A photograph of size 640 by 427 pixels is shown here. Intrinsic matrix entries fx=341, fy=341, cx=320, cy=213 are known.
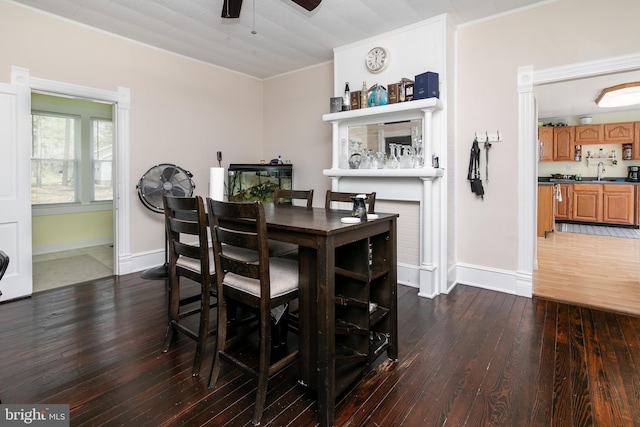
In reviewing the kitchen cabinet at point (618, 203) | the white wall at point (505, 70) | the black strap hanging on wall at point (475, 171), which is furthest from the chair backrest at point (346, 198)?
the kitchen cabinet at point (618, 203)

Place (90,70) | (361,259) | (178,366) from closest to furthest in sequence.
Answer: (361,259)
(178,366)
(90,70)

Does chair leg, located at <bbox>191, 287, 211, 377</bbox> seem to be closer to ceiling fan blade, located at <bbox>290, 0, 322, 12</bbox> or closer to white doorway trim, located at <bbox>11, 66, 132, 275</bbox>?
ceiling fan blade, located at <bbox>290, 0, 322, 12</bbox>

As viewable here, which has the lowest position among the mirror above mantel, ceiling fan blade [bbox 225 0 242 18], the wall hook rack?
the wall hook rack

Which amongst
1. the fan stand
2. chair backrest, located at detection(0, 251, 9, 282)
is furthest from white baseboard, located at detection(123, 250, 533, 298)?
chair backrest, located at detection(0, 251, 9, 282)

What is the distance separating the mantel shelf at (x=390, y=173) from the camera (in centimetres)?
316

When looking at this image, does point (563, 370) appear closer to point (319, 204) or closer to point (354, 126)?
point (354, 126)

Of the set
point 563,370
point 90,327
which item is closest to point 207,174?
point 90,327

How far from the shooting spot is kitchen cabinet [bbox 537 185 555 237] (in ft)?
20.2

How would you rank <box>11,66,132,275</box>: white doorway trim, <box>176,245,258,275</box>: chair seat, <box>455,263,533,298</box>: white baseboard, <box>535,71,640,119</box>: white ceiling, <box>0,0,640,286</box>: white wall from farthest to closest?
<box>535,71,640,119</box>: white ceiling
<box>11,66,132,275</box>: white doorway trim
<box>455,263,533,298</box>: white baseboard
<box>0,0,640,286</box>: white wall
<box>176,245,258,275</box>: chair seat

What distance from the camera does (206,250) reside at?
1.88 m

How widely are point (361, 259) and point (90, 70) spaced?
355cm

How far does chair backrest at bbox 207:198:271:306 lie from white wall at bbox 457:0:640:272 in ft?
8.63

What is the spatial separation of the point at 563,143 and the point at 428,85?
635 centimetres

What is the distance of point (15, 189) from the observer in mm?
3100
